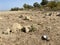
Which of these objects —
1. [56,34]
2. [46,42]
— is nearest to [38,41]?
[46,42]

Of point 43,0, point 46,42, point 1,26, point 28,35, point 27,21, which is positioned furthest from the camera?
point 43,0

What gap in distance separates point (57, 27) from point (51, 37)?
6.02 feet

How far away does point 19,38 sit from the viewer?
41.4ft

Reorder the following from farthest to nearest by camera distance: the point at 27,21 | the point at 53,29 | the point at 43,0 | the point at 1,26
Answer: the point at 43,0 → the point at 27,21 → the point at 1,26 → the point at 53,29

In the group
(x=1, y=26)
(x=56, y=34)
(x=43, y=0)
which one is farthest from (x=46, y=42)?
(x=43, y=0)

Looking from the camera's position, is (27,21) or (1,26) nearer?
(1,26)

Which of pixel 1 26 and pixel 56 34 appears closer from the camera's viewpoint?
pixel 56 34

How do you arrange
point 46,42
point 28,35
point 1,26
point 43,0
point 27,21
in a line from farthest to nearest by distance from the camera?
1. point 43,0
2. point 27,21
3. point 1,26
4. point 28,35
5. point 46,42

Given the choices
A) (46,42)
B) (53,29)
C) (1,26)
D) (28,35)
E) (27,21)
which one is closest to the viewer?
(46,42)

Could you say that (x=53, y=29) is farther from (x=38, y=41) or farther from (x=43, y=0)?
(x=43, y=0)

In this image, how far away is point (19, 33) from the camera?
13.4 m

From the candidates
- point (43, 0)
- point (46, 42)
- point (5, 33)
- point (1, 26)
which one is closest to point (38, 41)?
point (46, 42)

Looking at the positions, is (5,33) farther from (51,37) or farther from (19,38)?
(51,37)

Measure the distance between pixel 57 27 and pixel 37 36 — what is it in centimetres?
213
